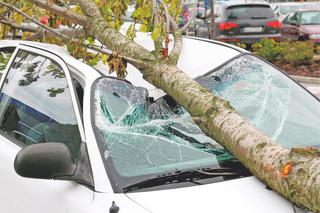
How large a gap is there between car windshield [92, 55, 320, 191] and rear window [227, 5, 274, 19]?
49.0ft

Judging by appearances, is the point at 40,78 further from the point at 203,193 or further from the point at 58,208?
the point at 203,193

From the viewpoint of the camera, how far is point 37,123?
3.30 metres

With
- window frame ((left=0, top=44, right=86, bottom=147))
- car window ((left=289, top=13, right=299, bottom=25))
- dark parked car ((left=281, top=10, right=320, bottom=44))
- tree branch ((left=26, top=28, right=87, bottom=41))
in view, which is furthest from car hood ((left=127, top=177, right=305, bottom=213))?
car window ((left=289, top=13, right=299, bottom=25))

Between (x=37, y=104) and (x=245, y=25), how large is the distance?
15.5 m

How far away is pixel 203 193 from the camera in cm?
255

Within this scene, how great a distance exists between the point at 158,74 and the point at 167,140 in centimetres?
67

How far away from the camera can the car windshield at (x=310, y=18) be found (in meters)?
20.1

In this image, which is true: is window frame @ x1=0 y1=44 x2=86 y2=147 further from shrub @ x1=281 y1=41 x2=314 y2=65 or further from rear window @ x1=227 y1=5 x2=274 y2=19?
rear window @ x1=227 y1=5 x2=274 y2=19

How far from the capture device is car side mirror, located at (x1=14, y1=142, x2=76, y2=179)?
8.63 feet

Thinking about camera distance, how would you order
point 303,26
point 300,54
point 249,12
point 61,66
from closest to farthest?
point 61,66
point 300,54
point 249,12
point 303,26

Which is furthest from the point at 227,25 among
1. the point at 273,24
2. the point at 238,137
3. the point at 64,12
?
the point at 238,137

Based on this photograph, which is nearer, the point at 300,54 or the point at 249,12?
the point at 300,54

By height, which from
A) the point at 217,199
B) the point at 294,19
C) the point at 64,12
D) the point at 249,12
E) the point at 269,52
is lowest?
the point at 269,52

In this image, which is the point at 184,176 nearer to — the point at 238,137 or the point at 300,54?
the point at 238,137
